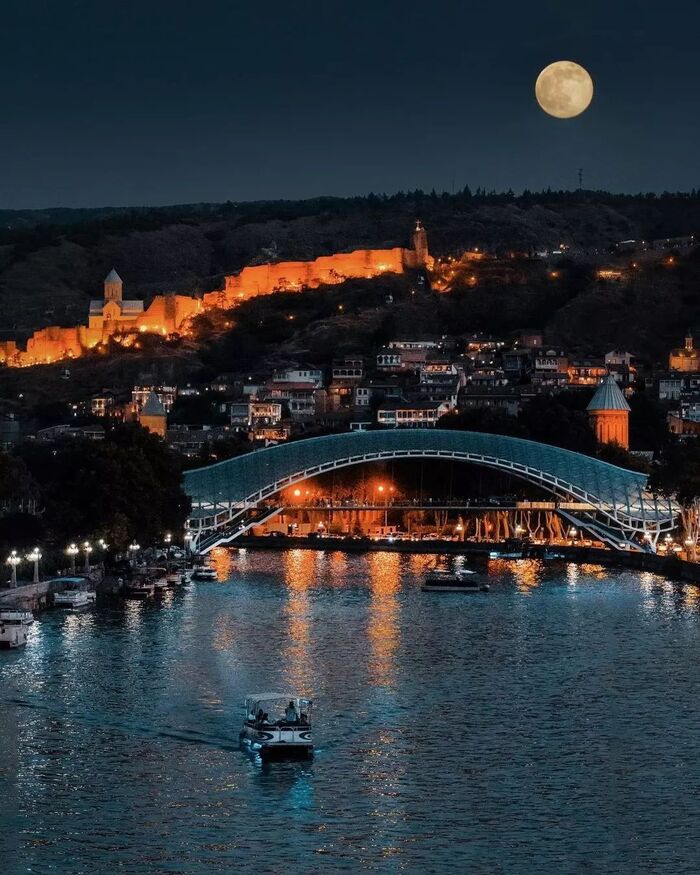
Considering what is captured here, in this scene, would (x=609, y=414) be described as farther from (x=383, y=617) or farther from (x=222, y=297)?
(x=222, y=297)

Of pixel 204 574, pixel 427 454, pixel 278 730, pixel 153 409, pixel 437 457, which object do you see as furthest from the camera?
pixel 153 409

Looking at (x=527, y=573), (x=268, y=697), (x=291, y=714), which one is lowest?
(x=291, y=714)

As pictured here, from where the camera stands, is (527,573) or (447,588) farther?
(527,573)

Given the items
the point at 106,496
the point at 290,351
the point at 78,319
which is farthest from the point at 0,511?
the point at 78,319

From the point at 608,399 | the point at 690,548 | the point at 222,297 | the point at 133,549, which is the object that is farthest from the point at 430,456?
the point at 222,297

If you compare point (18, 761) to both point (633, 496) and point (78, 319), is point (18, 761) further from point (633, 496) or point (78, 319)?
point (78, 319)

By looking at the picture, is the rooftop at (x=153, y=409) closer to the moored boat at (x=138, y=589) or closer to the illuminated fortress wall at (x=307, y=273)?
the illuminated fortress wall at (x=307, y=273)
